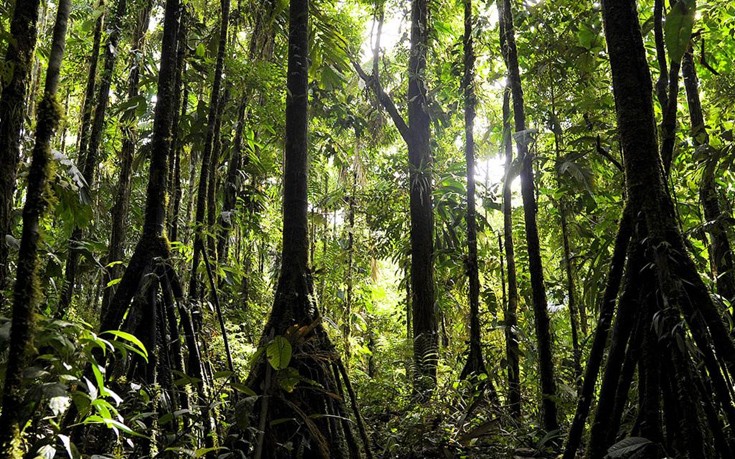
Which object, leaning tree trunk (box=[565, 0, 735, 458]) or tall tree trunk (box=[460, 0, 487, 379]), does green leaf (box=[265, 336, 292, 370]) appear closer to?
leaning tree trunk (box=[565, 0, 735, 458])

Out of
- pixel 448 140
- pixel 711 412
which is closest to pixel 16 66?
pixel 711 412

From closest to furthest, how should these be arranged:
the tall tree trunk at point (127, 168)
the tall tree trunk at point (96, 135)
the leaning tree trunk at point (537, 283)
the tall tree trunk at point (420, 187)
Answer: the leaning tree trunk at point (537, 283) → the tall tree trunk at point (96, 135) → the tall tree trunk at point (420, 187) → the tall tree trunk at point (127, 168)

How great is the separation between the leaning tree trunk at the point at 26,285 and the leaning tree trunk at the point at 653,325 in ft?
8.02

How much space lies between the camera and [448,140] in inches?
493

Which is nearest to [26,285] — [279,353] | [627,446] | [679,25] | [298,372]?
[279,353]

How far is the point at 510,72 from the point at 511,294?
2448mm

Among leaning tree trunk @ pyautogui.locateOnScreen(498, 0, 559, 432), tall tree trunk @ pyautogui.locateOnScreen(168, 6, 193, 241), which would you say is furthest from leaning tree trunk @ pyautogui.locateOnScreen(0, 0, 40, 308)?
leaning tree trunk @ pyautogui.locateOnScreen(498, 0, 559, 432)

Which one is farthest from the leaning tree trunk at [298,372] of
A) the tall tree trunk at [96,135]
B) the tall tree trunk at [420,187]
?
the tall tree trunk at [420,187]

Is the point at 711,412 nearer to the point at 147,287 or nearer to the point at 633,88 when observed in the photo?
the point at 633,88

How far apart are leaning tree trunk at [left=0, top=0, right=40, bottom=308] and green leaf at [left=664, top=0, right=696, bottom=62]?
8.45 ft

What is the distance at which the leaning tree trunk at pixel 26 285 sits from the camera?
1.78 metres

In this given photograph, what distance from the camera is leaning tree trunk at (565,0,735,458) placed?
2133 millimetres

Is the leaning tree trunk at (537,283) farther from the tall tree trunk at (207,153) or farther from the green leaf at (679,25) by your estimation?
the tall tree trunk at (207,153)

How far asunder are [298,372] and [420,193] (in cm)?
469
